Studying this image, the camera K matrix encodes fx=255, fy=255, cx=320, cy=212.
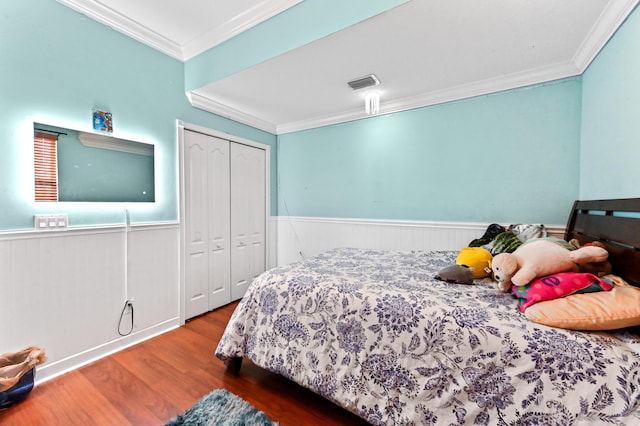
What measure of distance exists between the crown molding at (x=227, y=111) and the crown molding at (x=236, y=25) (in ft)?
1.29

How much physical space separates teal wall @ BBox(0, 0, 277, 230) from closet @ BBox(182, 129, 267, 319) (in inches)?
10.3

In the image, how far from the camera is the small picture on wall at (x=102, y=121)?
6.73 feet

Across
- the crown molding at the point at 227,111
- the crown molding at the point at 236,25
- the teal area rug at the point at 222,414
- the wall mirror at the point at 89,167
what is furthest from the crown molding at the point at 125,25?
the teal area rug at the point at 222,414

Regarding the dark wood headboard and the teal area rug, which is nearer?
the dark wood headboard

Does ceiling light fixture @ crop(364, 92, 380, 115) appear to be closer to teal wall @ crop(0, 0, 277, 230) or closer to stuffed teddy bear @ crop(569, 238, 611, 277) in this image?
teal wall @ crop(0, 0, 277, 230)

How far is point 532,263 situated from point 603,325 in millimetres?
365

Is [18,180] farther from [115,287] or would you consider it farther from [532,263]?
[532,263]

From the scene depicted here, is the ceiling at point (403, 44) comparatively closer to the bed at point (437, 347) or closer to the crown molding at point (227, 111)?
the crown molding at point (227, 111)

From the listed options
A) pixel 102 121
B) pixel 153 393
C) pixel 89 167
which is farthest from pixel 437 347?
pixel 102 121

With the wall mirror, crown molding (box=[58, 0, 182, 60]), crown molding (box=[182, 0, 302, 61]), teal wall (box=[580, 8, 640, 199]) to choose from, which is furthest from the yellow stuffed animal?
crown molding (box=[58, 0, 182, 60])

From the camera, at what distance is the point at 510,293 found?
4.75 ft

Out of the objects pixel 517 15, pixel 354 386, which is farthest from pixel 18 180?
pixel 517 15

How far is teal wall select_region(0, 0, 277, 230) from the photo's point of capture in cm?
170

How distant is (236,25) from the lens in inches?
87.1
